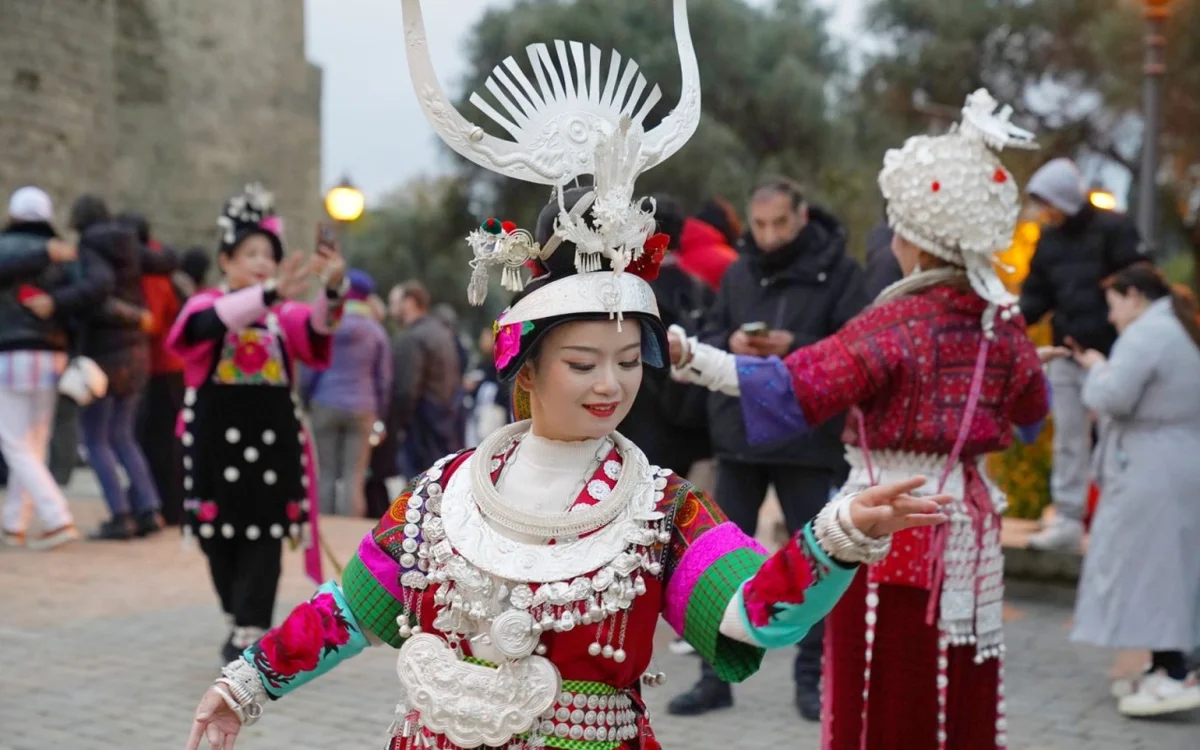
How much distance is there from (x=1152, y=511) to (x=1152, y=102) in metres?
6.43

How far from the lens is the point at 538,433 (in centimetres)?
263

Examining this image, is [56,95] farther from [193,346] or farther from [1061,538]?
[1061,538]

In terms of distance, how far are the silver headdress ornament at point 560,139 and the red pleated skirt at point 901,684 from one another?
166cm

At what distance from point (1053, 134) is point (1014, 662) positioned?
24.3 m

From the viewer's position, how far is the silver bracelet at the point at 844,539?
2.09 metres

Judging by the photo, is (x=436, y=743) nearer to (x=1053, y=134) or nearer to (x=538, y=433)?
(x=538, y=433)

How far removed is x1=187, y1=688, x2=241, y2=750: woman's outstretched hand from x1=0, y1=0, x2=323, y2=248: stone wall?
43.1 ft

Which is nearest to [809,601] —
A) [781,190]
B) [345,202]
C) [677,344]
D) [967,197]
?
[677,344]

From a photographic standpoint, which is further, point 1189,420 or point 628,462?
point 1189,420

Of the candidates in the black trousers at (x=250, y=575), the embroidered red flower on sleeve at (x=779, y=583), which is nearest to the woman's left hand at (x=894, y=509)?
the embroidered red flower on sleeve at (x=779, y=583)

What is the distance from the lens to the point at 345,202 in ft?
40.3

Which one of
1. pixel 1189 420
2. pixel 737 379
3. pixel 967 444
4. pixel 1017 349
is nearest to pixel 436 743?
pixel 737 379

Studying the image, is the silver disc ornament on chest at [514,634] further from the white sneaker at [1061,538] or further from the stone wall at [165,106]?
the stone wall at [165,106]

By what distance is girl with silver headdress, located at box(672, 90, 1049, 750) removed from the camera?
370cm
